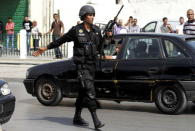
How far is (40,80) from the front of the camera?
1209cm

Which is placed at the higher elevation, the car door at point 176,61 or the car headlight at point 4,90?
the car door at point 176,61

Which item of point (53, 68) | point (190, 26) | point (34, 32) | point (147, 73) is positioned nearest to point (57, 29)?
point (34, 32)

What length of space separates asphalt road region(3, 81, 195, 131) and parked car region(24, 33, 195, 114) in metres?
0.32

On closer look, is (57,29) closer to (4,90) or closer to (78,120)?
(78,120)

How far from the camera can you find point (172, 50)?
11070 mm

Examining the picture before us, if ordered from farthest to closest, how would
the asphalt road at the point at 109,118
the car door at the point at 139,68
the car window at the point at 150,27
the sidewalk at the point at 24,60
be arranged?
the car window at the point at 150,27, the sidewalk at the point at 24,60, the car door at the point at 139,68, the asphalt road at the point at 109,118

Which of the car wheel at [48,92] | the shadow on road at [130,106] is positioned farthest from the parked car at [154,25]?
the car wheel at [48,92]

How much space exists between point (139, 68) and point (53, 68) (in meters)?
1.83

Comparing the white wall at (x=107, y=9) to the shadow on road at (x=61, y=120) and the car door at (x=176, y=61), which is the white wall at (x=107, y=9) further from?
the shadow on road at (x=61, y=120)

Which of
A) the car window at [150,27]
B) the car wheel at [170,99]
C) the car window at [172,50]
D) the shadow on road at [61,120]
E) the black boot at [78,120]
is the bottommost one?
the shadow on road at [61,120]

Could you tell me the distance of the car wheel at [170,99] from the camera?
34.8ft

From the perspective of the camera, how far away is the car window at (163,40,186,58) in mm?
10914

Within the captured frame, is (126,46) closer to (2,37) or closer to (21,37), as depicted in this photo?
(21,37)

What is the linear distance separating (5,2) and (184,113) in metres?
22.3
